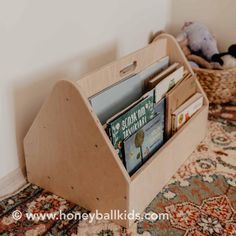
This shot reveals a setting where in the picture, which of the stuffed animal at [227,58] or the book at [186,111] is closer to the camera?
the book at [186,111]

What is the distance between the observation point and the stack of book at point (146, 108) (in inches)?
38.9

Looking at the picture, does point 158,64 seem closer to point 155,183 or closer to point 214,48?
point 155,183

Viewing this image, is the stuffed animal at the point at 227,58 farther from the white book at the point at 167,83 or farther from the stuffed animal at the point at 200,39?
the white book at the point at 167,83

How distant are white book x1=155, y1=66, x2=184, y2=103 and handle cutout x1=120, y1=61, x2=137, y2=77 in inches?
3.8

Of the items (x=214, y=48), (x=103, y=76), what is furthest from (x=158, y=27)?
(x=103, y=76)

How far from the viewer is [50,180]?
3.53 feet

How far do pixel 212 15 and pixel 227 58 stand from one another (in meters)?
0.27

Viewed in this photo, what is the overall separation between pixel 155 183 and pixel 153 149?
0.35 feet

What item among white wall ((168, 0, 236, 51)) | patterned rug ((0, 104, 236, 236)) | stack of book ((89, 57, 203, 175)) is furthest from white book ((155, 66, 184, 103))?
white wall ((168, 0, 236, 51))

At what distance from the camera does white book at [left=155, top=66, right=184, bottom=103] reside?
3.71 feet

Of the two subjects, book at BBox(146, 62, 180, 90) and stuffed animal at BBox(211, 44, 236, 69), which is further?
stuffed animal at BBox(211, 44, 236, 69)

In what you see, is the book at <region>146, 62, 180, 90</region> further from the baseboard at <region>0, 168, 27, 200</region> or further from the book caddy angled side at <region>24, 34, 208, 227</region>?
the baseboard at <region>0, 168, 27, 200</region>

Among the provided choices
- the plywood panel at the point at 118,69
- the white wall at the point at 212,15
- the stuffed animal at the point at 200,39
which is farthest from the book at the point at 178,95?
the white wall at the point at 212,15

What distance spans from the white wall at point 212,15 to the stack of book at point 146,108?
1.92 feet
